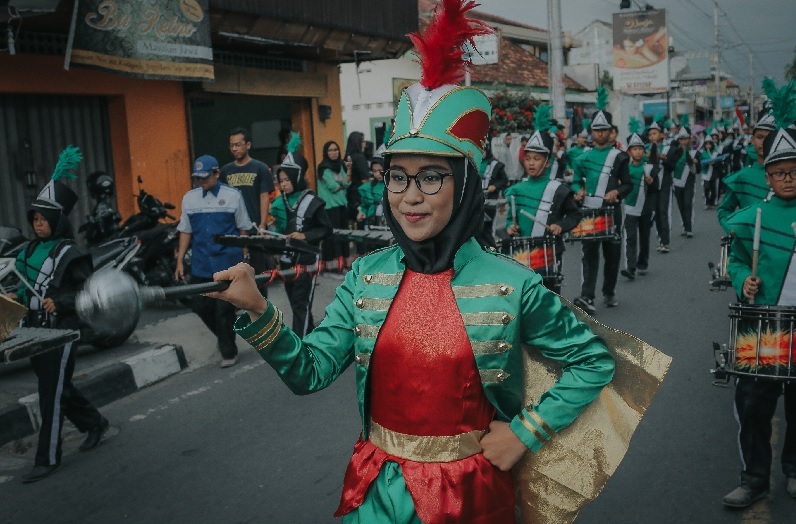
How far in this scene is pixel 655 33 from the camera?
45406mm

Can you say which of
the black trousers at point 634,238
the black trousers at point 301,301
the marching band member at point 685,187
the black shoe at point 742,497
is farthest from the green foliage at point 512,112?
the black shoe at point 742,497

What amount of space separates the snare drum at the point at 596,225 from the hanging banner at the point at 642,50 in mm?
38900

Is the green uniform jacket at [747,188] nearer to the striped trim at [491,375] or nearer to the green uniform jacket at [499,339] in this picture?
the green uniform jacket at [499,339]

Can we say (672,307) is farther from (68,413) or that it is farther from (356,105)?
(356,105)

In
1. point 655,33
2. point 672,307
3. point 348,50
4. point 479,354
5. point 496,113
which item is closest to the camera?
point 479,354

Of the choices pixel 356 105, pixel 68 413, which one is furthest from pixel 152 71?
pixel 356 105

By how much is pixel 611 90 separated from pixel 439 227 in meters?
51.1

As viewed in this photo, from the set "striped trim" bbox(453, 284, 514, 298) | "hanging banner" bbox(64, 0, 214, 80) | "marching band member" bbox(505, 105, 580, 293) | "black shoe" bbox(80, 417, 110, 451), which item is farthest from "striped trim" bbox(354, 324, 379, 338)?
"hanging banner" bbox(64, 0, 214, 80)

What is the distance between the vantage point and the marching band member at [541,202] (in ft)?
25.9

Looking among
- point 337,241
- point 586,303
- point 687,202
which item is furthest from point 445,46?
point 687,202

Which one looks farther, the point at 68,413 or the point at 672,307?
the point at 672,307

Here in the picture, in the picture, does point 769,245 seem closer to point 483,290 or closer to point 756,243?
point 756,243

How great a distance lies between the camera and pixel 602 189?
1042 cm

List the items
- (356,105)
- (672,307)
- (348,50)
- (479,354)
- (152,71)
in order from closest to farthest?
(479,354) → (672,307) → (152,71) → (348,50) → (356,105)
